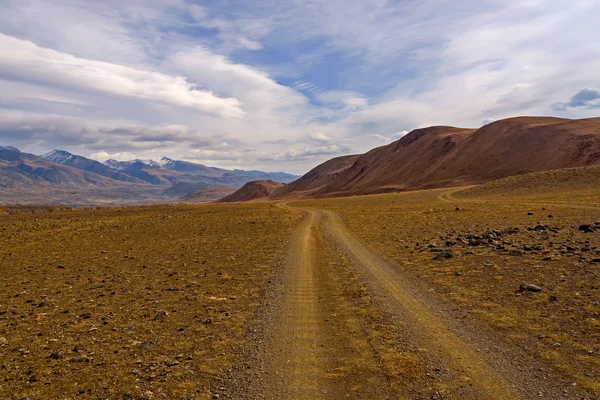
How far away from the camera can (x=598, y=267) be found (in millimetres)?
13578

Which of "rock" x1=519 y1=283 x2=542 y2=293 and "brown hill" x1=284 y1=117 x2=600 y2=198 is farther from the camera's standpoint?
"brown hill" x1=284 y1=117 x2=600 y2=198

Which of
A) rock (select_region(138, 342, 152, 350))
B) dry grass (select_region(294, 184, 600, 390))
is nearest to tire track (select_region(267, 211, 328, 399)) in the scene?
rock (select_region(138, 342, 152, 350))

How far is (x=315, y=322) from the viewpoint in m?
10.2

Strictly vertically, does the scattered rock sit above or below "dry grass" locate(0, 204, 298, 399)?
above

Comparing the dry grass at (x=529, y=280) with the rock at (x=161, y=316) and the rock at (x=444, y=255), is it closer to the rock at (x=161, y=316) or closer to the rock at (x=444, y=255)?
the rock at (x=444, y=255)

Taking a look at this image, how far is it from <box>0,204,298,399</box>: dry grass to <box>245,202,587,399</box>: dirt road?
4.44 ft

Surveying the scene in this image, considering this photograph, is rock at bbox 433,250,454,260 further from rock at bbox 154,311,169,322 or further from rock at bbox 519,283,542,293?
rock at bbox 154,311,169,322

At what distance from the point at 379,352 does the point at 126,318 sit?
24.2 feet

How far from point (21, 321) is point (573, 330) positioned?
1483cm

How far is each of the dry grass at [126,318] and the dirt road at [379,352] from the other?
135cm

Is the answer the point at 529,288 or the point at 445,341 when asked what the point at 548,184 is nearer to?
the point at 529,288

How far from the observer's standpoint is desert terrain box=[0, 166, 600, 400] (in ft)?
22.8

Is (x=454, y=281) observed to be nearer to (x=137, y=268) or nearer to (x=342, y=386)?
(x=342, y=386)

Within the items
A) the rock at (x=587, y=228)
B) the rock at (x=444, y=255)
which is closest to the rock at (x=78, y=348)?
the rock at (x=444, y=255)
